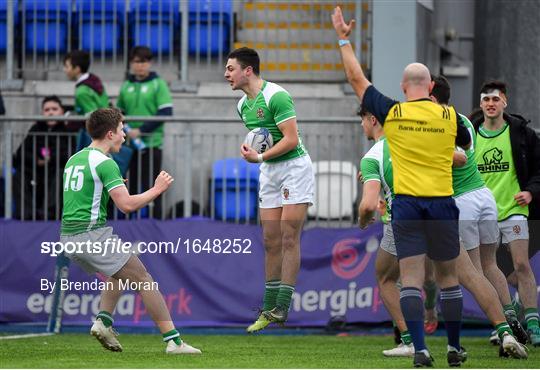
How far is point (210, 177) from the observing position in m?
16.5

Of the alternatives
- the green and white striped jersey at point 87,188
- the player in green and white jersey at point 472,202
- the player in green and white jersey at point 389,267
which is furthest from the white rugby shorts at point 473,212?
the green and white striped jersey at point 87,188

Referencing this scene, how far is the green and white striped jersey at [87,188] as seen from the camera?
1127 cm

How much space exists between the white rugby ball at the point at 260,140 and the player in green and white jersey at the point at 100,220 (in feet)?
3.95

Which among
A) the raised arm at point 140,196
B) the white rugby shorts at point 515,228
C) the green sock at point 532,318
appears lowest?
the green sock at point 532,318

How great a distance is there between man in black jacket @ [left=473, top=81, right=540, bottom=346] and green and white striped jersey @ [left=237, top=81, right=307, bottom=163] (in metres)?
2.08

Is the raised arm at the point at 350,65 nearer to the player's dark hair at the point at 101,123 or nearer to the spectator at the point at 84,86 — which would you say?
the player's dark hair at the point at 101,123

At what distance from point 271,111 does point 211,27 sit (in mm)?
6929

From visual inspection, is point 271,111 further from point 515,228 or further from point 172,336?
point 515,228

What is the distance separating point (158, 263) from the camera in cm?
1580

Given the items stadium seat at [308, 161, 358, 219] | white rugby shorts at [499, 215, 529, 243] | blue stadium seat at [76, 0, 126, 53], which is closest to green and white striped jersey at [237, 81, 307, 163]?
white rugby shorts at [499, 215, 529, 243]

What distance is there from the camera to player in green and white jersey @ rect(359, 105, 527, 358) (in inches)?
428

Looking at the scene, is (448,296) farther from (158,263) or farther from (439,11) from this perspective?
(439,11)

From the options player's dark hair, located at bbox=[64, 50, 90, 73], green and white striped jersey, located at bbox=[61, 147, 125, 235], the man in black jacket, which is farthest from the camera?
player's dark hair, located at bbox=[64, 50, 90, 73]

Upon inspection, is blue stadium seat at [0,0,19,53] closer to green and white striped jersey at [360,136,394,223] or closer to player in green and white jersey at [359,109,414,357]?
player in green and white jersey at [359,109,414,357]
